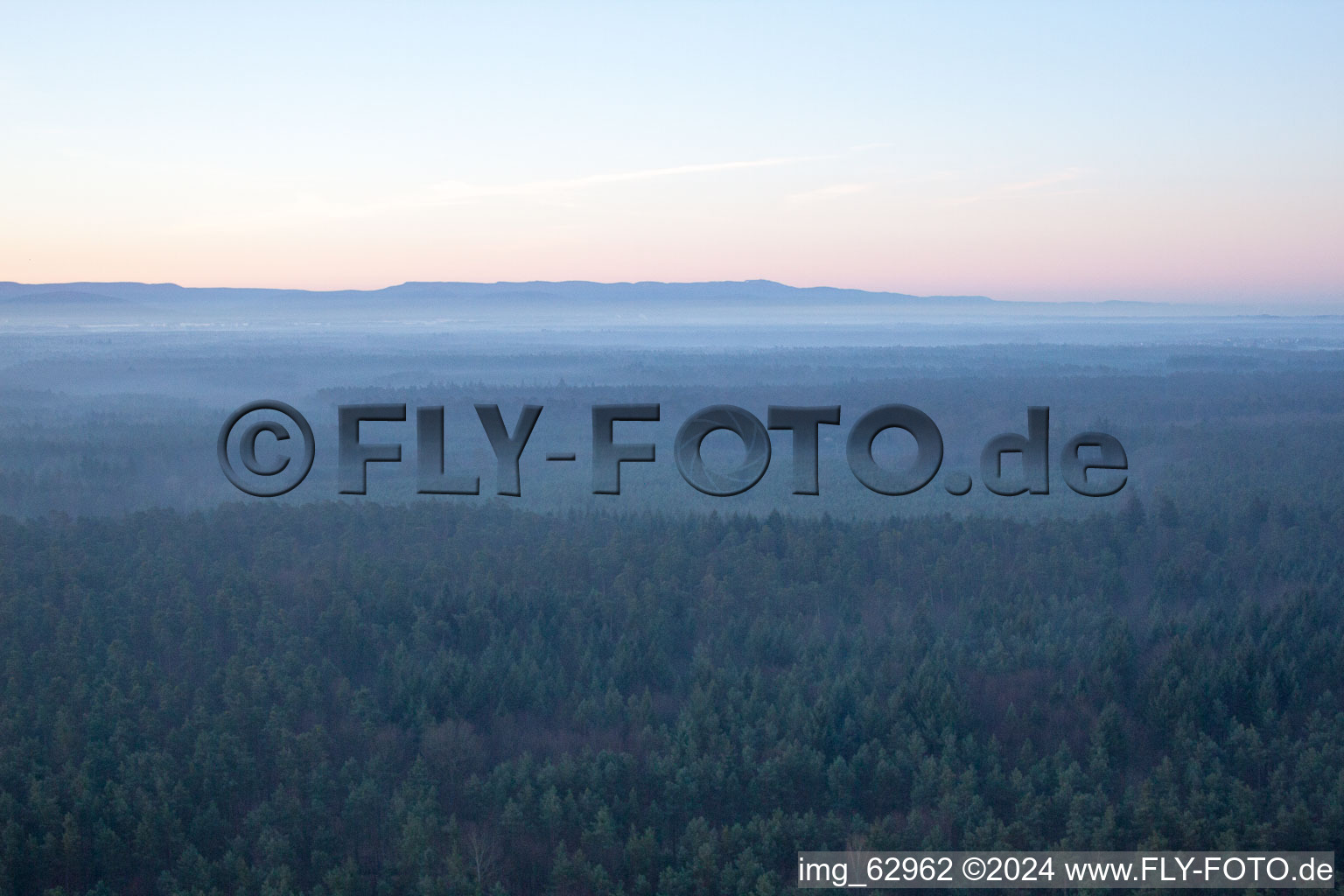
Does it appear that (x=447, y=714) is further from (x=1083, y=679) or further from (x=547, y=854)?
(x=1083, y=679)

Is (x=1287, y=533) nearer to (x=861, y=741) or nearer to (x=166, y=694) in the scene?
(x=861, y=741)

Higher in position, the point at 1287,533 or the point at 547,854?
the point at 1287,533

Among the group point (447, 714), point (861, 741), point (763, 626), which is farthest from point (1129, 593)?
point (447, 714)

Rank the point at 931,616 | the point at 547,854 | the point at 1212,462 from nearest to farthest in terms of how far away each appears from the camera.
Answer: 1. the point at 547,854
2. the point at 931,616
3. the point at 1212,462

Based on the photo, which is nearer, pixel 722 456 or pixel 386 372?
pixel 722 456

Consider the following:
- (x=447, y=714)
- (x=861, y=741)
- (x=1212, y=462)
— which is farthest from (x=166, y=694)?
(x=1212, y=462)

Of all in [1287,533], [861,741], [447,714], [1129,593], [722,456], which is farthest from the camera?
[722,456]
